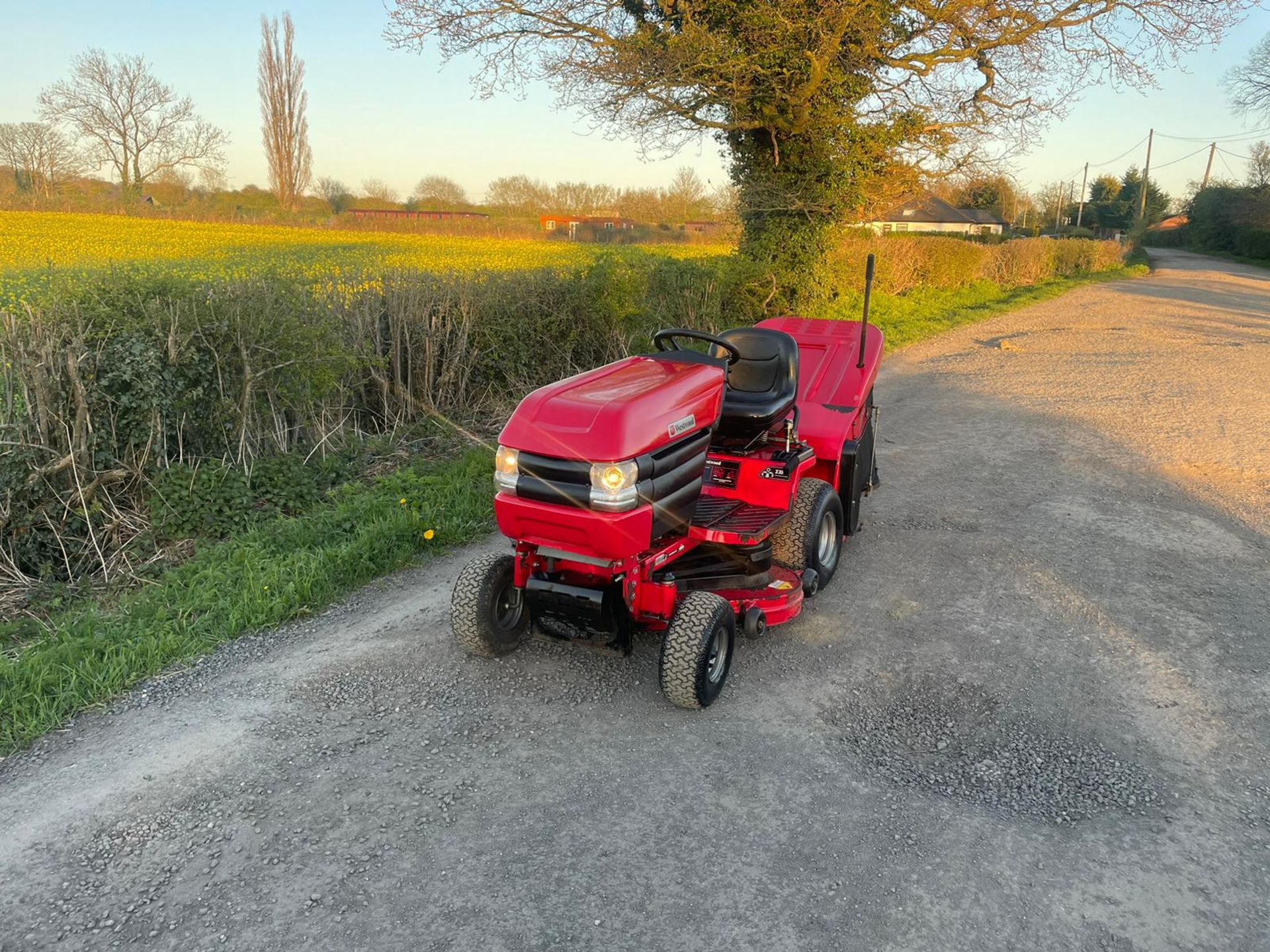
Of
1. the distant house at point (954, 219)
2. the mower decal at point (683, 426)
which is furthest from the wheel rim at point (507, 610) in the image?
the distant house at point (954, 219)

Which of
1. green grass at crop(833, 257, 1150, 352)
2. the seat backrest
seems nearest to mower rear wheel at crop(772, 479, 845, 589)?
the seat backrest

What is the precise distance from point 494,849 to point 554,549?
4.08 feet

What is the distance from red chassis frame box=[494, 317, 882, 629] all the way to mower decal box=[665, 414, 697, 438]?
374mm

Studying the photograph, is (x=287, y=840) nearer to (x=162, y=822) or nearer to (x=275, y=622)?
(x=162, y=822)

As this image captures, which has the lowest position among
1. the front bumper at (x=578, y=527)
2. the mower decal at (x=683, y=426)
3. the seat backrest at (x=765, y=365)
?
the front bumper at (x=578, y=527)

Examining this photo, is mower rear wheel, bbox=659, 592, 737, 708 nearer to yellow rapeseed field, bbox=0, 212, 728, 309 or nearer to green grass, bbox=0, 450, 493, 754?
green grass, bbox=0, 450, 493, 754

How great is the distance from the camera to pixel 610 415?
11.3ft

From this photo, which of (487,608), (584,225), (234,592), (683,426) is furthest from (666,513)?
(584,225)

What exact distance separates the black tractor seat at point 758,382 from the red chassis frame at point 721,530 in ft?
0.58

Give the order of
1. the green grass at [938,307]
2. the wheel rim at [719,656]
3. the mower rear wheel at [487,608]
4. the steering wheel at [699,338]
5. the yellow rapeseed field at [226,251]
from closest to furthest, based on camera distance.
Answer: the wheel rim at [719,656], the mower rear wheel at [487,608], the steering wheel at [699,338], the yellow rapeseed field at [226,251], the green grass at [938,307]

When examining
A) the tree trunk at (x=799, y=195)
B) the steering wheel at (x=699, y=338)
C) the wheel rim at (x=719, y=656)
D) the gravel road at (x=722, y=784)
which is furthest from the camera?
the tree trunk at (x=799, y=195)

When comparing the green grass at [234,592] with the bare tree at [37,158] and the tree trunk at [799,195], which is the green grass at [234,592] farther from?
the bare tree at [37,158]

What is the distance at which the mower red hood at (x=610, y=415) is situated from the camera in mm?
3424

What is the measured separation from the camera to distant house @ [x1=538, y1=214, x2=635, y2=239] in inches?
1226
